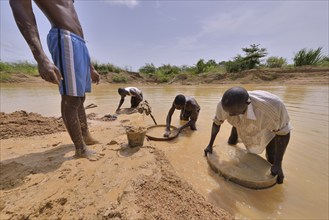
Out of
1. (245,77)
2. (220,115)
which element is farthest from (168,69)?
(220,115)

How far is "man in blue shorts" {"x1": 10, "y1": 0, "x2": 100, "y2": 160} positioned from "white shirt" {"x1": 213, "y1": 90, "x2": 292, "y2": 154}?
1634 millimetres

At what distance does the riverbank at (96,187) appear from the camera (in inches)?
44.7

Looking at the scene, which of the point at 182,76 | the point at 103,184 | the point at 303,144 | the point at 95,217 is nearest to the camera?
the point at 95,217

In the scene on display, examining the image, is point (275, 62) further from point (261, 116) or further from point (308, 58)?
point (261, 116)

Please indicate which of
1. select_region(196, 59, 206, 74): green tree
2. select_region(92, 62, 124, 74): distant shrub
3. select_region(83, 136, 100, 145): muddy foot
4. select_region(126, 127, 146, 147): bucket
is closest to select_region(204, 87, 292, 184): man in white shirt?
select_region(126, 127, 146, 147): bucket

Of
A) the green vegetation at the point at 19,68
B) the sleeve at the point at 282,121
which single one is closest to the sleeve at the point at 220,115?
the sleeve at the point at 282,121

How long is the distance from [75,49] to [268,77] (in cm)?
1741

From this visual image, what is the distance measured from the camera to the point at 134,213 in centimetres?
113

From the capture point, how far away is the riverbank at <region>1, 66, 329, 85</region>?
1335cm

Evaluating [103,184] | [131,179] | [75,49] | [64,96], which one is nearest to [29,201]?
[103,184]

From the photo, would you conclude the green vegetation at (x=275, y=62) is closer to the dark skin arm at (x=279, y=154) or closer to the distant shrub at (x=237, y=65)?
the distant shrub at (x=237, y=65)

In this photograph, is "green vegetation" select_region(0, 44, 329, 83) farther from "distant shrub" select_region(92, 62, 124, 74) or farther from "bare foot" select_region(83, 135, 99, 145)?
"bare foot" select_region(83, 135, 99, 145)

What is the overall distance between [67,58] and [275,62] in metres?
21.5

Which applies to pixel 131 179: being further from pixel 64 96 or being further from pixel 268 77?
pixel 268 77
